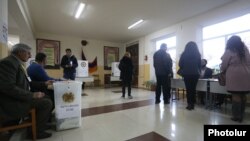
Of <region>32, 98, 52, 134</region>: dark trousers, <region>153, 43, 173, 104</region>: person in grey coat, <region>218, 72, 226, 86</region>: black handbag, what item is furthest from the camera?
<region>153, 43, 173, 104</region>: person in grey coat

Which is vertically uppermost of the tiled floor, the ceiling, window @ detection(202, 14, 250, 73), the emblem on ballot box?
the ceiling

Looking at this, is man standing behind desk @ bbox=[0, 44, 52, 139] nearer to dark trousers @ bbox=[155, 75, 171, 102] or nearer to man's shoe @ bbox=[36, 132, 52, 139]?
man's shoe @ bbox=[36, 132, 52, 139]

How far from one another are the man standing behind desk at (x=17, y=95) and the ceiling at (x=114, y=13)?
2864mm

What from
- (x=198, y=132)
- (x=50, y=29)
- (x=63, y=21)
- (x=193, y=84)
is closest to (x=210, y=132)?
(x=198, y=132)

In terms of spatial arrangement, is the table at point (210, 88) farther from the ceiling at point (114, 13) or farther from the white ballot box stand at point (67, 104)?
the white ballot box stand at point (67, 104)

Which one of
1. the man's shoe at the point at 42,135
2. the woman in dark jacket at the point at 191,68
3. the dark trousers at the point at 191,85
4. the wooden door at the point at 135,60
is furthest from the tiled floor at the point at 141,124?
the wooden door at the point at 135,60

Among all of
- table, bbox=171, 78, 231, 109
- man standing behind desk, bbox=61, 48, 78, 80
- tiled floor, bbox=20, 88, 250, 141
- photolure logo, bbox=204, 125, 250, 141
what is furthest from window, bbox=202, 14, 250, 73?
man standing behind desk, bbox=61, 48, 78, 80

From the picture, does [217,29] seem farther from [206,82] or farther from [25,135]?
[25,135]

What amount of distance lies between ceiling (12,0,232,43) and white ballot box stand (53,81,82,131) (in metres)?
2.78

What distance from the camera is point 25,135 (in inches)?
83.0

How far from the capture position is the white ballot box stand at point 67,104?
2.17m

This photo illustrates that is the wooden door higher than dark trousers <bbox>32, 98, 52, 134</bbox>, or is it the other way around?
the wooden door

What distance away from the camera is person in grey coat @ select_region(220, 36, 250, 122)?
2.53 meters

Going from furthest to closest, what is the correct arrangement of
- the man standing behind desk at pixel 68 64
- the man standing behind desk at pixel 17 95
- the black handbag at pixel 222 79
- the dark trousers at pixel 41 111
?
the man standing behind desk at pixel 68 64 < the black handbag at pixel 222 79 < the dark trousers at pixel 41 111 < the man standing behind desk at pixel 17 95
